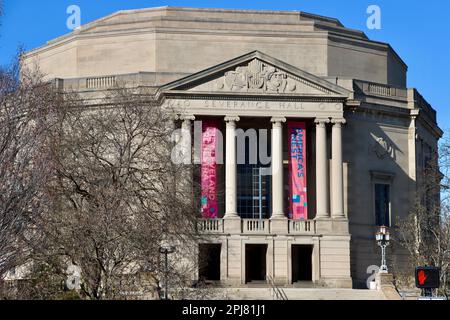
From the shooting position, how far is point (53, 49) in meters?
86.9

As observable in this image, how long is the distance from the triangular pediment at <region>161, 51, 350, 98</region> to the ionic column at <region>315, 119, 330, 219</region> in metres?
2.54

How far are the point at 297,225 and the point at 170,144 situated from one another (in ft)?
69.8

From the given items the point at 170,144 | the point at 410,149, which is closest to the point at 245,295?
the point at 170,144

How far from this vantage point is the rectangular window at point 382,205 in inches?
3130

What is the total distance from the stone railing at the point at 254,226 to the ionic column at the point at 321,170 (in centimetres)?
397

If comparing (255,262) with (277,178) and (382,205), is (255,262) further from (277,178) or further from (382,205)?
(382,205)

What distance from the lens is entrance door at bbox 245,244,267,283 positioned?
73.7m

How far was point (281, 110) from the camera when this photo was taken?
73.1m

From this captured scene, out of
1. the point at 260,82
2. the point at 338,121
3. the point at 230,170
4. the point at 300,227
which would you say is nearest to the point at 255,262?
the point at 300,227

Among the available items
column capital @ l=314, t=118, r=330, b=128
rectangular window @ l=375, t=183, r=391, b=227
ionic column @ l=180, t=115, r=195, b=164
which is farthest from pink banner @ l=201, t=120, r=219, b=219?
rectangular window @ l=375, t=183, r=391, b=227

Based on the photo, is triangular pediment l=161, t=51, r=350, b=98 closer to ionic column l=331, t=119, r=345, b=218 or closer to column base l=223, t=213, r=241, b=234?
ionic column l=331, t=119, r=345, b=218

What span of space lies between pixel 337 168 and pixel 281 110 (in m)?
6.06

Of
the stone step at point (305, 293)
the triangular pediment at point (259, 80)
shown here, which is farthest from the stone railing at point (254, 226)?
the triangular pediment at point (259, 80)
